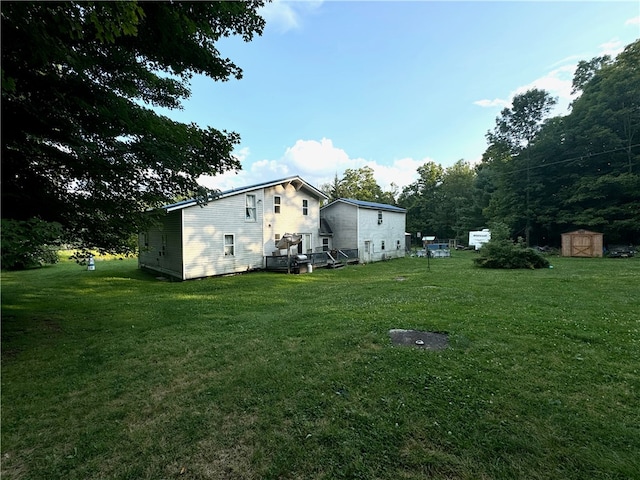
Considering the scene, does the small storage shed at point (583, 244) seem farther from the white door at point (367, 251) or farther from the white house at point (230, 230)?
the white house at point (230, 230)

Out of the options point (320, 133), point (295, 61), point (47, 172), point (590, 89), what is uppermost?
point (590, 89)

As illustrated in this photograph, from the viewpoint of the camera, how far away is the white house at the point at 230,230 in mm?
14297

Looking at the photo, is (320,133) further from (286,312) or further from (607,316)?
(607,316)

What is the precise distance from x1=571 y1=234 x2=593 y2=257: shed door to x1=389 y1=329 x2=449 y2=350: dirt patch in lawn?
87.2ft

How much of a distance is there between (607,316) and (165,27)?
10.3m

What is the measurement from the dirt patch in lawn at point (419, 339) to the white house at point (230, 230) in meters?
9.91

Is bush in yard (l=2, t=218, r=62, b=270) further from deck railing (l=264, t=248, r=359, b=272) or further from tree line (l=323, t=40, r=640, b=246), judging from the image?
tree line (l=323, t=40, r=640, b=246)

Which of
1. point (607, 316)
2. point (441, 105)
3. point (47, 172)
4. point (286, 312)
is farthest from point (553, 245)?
point (47, 172)

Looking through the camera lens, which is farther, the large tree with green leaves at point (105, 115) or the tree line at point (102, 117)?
the large tree with green leaves at point (105, 115)

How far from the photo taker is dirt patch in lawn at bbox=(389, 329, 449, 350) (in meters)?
4.64

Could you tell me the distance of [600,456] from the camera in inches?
88.5

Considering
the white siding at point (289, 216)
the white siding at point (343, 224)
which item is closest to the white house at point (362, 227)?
the white siding at point (343, 224)

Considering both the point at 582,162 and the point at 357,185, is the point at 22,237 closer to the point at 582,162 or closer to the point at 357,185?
the point at 582,162

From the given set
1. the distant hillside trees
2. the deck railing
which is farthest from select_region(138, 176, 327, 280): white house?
the distant hillside trees
